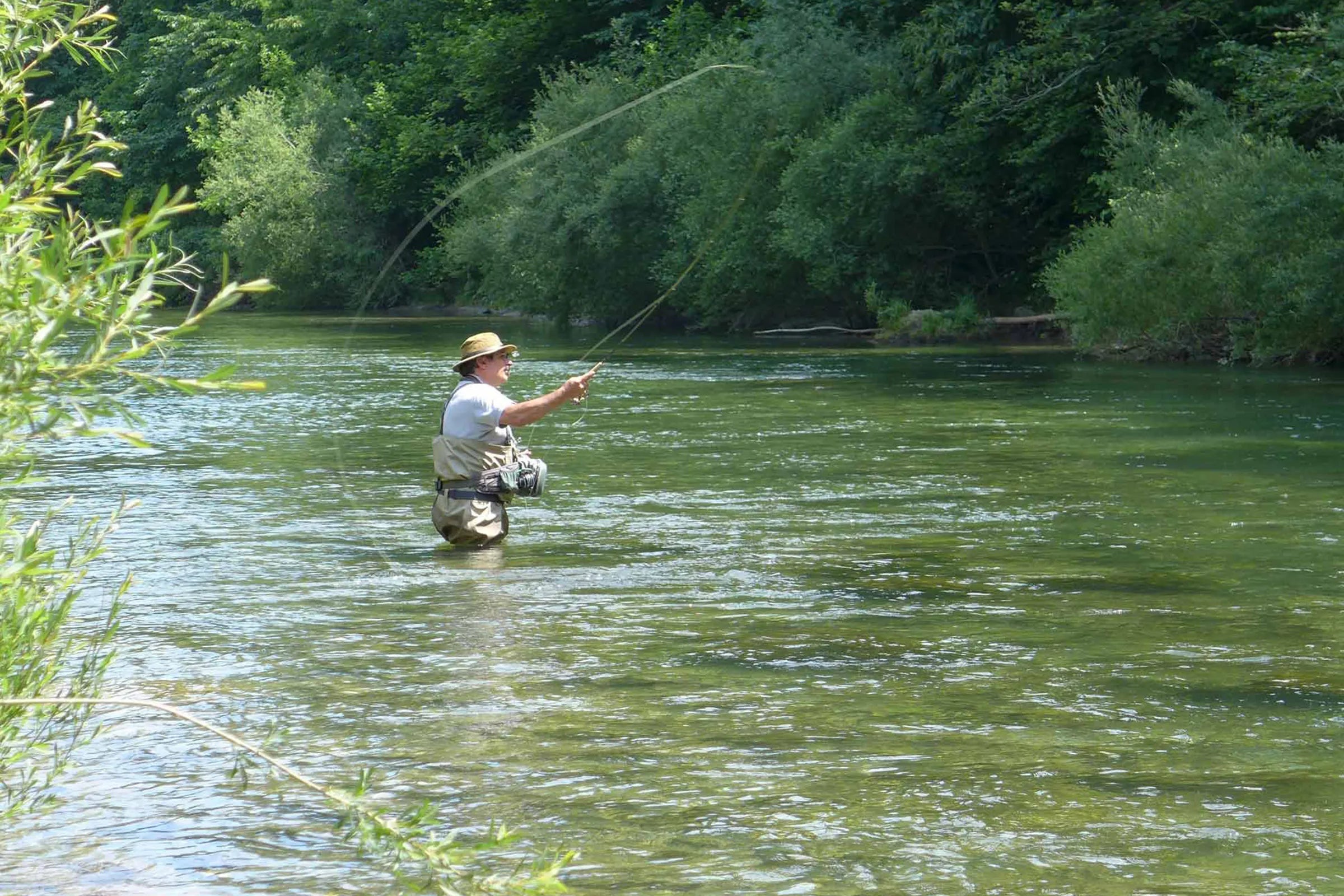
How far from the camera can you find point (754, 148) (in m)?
37.4

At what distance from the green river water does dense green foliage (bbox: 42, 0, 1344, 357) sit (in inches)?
533

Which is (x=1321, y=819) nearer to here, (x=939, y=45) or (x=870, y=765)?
(x=870, y=765)

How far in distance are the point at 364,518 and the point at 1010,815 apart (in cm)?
731

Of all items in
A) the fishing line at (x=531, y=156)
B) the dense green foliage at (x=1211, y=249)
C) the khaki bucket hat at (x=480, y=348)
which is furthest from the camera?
the dense green foliage at (x=1211, y=249)

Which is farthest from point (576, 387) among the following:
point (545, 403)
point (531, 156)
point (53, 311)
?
point (531, 156)

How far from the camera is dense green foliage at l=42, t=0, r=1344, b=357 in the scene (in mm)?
31531

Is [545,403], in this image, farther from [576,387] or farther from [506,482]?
[506,482]

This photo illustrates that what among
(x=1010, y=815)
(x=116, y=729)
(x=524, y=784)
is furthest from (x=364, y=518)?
(x=1010, y=815)

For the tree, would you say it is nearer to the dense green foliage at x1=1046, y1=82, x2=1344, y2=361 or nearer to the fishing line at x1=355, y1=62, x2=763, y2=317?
the fishing line at x1=355, y1=62, x2=763, y2=317

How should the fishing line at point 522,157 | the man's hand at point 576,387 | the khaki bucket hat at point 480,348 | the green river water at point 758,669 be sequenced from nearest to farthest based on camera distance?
1. the green river water at point 758,669
2. the fishing line at point 522,157
3. the man's hand at point 576,387
4. the khaki bucket hat at point 480,348

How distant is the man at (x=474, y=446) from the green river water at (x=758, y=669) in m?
0.28

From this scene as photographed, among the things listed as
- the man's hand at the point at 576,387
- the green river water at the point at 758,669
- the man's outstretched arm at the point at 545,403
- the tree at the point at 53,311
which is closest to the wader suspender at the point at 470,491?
the man's outstretched arm at the point at 545,403

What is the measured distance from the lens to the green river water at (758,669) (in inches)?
204

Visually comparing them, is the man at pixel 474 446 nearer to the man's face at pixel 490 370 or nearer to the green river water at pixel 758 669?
the man's face at pixel 490 370
